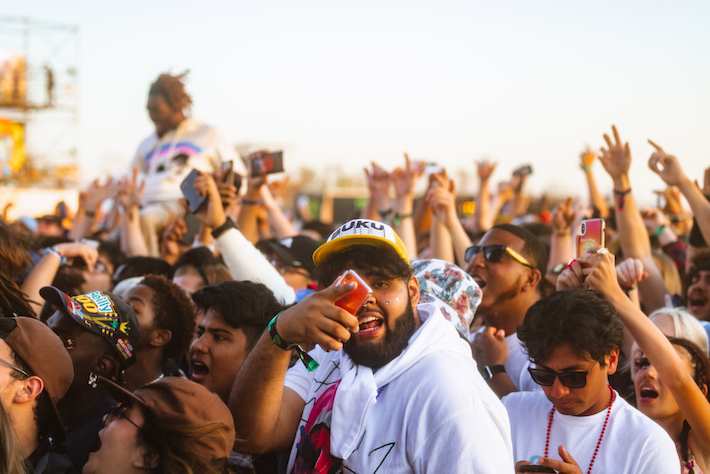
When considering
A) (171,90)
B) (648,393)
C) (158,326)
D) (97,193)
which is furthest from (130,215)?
(648,393)

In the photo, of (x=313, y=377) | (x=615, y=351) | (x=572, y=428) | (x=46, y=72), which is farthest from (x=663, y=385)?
(x=46, y=72)

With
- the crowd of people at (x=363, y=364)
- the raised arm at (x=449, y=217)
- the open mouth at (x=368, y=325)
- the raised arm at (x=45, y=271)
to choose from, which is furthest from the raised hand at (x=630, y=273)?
the raised arm at (x=45, y=271)

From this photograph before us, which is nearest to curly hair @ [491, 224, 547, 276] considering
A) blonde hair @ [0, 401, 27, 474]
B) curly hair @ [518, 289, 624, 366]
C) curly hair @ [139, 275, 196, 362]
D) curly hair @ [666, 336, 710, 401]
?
curly hair @ [666, 336, 710, 401]

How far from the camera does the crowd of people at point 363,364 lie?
1.94m

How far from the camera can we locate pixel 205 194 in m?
3.88

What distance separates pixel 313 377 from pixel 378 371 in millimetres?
635

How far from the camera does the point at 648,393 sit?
112 inches

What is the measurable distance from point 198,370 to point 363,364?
1.16m

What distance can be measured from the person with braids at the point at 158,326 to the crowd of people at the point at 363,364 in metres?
0.01

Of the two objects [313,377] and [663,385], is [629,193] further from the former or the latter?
[313,377]

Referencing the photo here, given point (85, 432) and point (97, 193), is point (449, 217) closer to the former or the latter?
point (85, 432)

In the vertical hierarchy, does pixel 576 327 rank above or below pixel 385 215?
above

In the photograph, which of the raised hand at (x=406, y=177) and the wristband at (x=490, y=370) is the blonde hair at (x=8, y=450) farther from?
the raised hand at (x=406, y=177)

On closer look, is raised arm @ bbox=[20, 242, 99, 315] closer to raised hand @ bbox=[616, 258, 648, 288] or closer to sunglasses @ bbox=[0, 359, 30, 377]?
sunglasses @ bbox=[0, 359, 30, 377]
